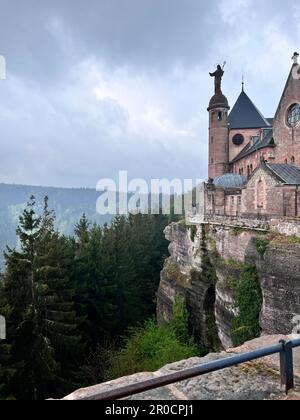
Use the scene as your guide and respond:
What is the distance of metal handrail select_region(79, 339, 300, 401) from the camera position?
6.91 ft

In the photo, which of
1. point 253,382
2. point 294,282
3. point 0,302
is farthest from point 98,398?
point 0,302

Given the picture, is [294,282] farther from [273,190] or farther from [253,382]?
[253,382]

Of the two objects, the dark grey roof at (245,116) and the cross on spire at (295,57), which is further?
the dark grey roof at (245,116)

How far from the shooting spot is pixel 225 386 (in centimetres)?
295

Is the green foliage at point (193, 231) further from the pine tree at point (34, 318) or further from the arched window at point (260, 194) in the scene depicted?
the pine tree at point (34, 318)

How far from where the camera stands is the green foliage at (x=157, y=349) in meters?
21.7

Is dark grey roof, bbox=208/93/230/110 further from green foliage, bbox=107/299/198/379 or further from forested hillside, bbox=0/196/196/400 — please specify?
green foliage, bbox=107/299/198/379

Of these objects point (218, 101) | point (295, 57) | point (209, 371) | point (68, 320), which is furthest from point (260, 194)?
point (218, 101)

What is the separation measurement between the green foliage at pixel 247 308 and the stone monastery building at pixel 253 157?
5.41 m

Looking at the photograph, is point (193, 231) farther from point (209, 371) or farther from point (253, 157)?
point (209, 371)

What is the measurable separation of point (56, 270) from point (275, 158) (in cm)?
2419

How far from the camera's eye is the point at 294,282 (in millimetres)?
13836

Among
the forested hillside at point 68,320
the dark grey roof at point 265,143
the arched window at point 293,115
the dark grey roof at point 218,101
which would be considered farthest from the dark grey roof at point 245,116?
the forested hillside at point 68,320

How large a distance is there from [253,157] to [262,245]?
24105 mm
